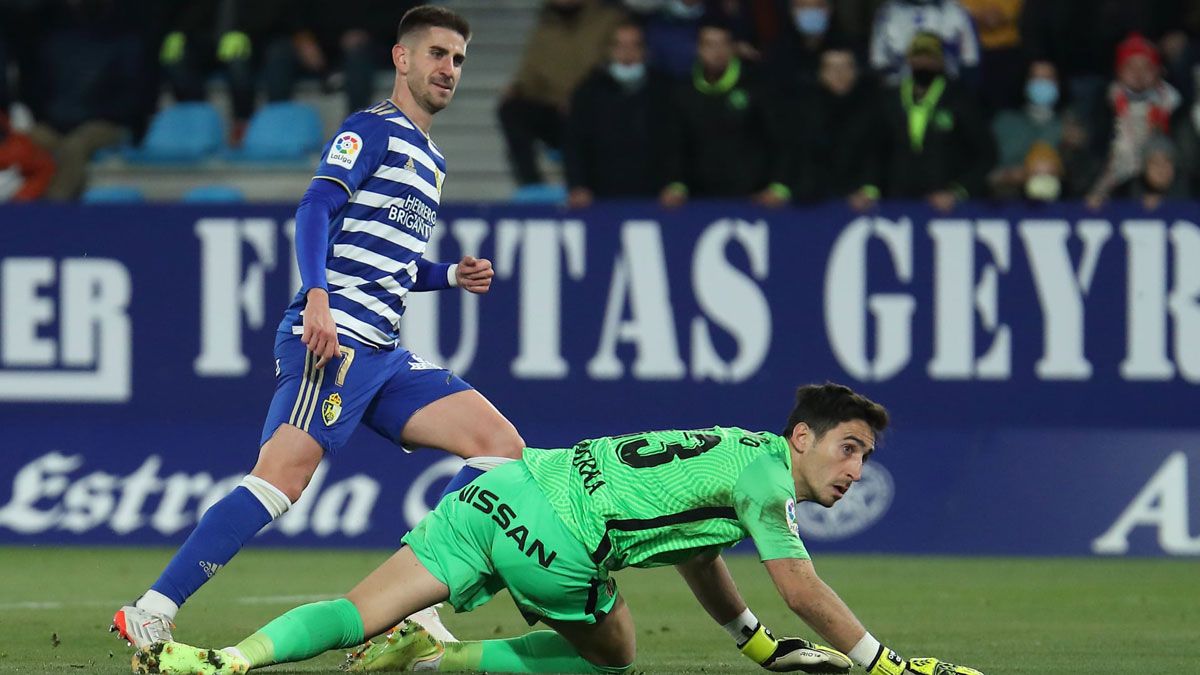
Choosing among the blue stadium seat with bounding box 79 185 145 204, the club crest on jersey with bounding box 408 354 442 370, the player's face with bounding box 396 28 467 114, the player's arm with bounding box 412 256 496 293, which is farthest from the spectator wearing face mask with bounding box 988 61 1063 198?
the club crest on jersey with bounding box 408 354 442 370

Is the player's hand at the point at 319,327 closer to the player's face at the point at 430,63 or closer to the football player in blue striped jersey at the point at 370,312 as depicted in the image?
the football player in blue striped jersey at the point at 370,312

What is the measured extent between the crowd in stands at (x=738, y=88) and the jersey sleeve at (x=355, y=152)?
6.03 m

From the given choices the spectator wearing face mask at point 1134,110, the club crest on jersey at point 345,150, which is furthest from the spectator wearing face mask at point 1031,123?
the club crest on jersey at point 345,150

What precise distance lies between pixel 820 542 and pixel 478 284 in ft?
18.1

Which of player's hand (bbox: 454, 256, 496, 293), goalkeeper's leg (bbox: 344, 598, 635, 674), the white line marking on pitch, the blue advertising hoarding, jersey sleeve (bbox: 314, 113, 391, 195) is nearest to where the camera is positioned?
goalkeeper's leg (bbox: 344, 598, 635, 674)

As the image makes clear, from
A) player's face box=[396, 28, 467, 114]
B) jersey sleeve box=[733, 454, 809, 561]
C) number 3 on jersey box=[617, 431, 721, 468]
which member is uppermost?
player's face box=[396, 28, 467, 114]

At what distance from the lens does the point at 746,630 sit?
7223 mm

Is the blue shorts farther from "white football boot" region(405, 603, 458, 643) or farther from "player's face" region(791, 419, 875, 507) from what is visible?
"player's face" region(791, 419, 875, 507)

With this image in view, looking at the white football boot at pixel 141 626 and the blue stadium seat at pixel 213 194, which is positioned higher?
the blue stadium seat at pixel 213 194

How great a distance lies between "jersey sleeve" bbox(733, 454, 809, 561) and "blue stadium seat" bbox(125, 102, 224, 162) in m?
10.6

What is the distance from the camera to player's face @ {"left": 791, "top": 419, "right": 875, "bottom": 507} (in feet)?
21.8

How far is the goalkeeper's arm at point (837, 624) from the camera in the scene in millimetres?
6418

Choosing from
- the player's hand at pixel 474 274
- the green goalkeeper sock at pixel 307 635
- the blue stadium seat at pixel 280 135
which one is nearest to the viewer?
the green goalkeeper sock at pixel 307 635

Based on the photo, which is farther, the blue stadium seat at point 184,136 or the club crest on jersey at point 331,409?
the blue stadium seat at point 184,136
